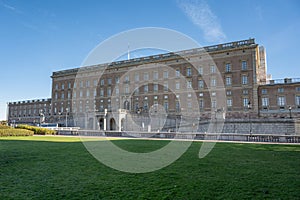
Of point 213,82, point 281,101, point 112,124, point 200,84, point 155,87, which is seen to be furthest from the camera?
point 155,87

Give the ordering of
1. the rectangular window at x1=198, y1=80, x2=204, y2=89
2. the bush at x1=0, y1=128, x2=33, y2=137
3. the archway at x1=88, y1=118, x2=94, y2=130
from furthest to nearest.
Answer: the rectangular window at x1=198, y1=80, x2=204, y2=89 < the archway at x1=88, y1=118, x2=94, y2=130 < the bush at x1=0, y1=128, x2=33, y2=137

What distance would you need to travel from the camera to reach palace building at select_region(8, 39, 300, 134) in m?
28.8

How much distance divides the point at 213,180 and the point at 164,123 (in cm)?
2359

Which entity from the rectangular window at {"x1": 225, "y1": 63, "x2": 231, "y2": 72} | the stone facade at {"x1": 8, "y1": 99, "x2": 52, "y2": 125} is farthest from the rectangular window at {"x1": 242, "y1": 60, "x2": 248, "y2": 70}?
the stone facade at {"x1": 8, "y1": 99, "x2": 52, "y2": 125}

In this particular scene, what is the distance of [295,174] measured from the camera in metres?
4.08

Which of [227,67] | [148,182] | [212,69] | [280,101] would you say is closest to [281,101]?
[280,101]

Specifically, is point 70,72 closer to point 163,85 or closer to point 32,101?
point 32,101

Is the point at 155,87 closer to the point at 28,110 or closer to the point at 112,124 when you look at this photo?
the point at 112,124

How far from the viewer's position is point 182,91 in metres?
35.8

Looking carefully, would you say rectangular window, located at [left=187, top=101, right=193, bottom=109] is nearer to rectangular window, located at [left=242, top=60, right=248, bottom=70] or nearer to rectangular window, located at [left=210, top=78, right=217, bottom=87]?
rectangular window, located at [left=210, top=78, right=217, bottom=87]

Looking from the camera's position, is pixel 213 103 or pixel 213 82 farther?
pixel 213 82

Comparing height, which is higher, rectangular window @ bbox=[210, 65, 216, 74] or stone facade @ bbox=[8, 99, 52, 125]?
rectangular window @ bbox=[210, 65, 216, 74]

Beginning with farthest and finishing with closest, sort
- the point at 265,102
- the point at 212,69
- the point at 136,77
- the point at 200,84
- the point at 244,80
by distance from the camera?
1. the point at 136,77
2. the point at 200,84
3. the point at 212,69
4. the point at 244,80
5. the point at 265,102

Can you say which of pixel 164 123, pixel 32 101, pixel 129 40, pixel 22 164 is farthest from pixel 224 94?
pixel 32 101
